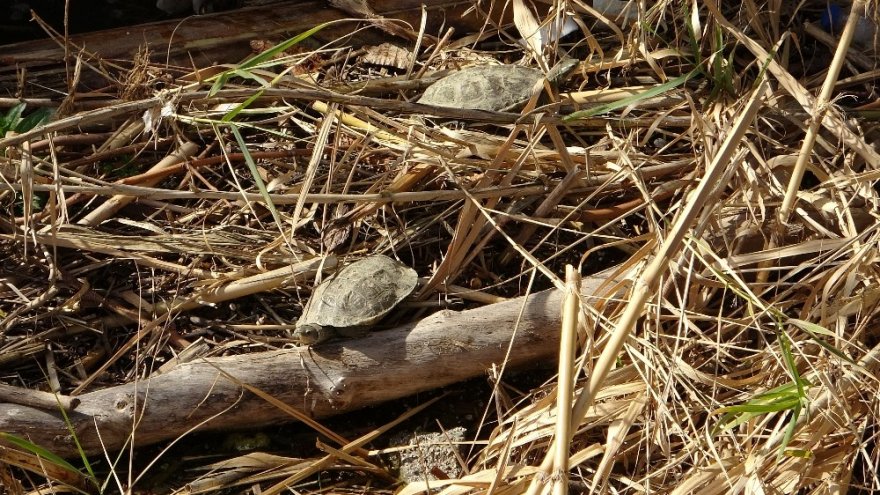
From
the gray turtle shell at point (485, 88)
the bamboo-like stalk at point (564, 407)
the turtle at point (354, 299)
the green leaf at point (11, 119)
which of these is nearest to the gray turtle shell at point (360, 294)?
the turtle at point (354, 299)

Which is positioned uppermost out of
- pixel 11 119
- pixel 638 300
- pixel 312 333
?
pixel 638 300

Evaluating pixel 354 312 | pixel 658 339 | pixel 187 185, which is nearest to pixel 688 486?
pixel 658 339

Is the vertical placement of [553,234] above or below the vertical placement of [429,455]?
above

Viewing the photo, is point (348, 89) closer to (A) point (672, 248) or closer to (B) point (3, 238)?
(B) point (3, 238)

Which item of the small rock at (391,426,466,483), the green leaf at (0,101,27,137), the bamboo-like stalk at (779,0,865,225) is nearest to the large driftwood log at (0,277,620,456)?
the small rock at (391,426,466,483)

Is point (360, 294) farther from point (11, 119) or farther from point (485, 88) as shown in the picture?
point (11, 119)

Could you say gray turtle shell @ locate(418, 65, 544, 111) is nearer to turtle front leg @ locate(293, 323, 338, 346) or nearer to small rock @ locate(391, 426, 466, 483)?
turtle front leg @ locate(293, 323, 338, 346)

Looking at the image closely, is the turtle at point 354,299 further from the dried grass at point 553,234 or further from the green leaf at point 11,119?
the green leaf at point 11,119

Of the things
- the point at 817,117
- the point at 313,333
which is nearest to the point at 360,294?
the point at 313,333
